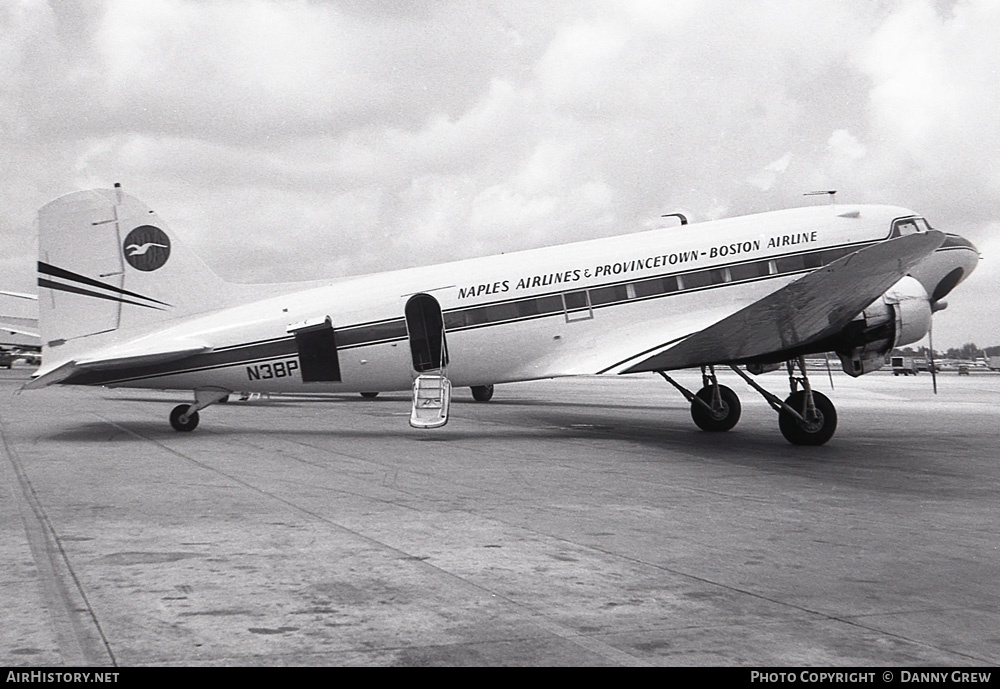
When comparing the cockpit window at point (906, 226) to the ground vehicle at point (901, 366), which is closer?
the cockpit window at point (906, 226)

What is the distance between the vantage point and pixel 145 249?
16.2m

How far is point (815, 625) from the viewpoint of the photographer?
4.71 metres

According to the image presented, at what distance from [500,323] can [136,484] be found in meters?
8.15

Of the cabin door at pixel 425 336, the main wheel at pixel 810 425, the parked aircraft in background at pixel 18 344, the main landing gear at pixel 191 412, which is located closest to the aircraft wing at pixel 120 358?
the main landing gear at pixel 191 412

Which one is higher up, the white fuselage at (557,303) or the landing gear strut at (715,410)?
the white fuselage at (557,303)

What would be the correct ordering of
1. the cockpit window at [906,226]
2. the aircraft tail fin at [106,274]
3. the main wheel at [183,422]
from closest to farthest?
1. the aircraft tail fin at [106,274]
2. the main wheel at [183,422]
3. the cockpit window at [906,226]

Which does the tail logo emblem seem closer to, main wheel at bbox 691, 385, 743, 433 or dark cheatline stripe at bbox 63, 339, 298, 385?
dark cheatline stripe at bbox 63, 339, 298, 385

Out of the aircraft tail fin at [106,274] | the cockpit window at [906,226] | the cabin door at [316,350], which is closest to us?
the aircraft tail fin at [106,274]

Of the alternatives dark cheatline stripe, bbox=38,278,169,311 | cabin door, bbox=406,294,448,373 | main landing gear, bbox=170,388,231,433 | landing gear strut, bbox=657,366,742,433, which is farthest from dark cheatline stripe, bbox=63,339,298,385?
landing gear strut, bbox=657,366,742,433

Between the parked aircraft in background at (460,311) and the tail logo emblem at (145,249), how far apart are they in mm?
27

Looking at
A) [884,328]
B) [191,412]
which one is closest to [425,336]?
[191,412]

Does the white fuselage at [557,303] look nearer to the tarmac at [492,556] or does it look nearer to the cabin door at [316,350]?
the cabin door at [316,350]

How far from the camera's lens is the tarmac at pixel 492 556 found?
14.2ft

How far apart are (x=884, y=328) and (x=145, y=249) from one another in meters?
13.5
